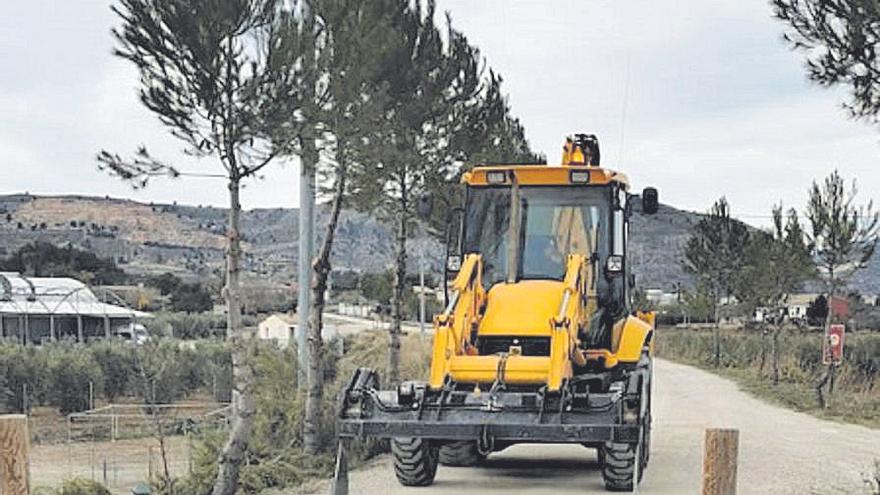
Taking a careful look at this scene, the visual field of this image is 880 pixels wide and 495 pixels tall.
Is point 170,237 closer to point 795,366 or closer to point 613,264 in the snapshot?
point 795,366

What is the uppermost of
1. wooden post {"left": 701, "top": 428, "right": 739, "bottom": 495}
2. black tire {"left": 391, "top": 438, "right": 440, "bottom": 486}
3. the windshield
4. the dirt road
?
the windshield

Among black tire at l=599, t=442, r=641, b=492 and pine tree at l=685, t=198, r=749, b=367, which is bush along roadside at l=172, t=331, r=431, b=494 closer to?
black tire at l=599, t=442, r=641, b=492

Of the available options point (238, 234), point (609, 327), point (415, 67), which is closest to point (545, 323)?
point (609, 327)

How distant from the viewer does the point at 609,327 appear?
14648 millimetres

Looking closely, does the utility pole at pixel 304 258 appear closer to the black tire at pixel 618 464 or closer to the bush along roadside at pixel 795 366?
the black tire at pixel 618 464

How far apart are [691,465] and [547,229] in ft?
12.3

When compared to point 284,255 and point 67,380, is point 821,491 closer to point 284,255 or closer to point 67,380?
point 67,380

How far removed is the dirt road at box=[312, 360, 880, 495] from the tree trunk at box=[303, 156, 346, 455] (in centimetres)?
114

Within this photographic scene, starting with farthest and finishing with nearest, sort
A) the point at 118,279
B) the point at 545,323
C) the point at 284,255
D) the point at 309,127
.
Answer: the point at 284,255
the point at 118,279
the point at 309,127
the point at 545,323

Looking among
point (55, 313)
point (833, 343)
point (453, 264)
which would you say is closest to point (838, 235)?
point (833, 343)

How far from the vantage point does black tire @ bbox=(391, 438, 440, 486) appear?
1355 centimetres

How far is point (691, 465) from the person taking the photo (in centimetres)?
1591

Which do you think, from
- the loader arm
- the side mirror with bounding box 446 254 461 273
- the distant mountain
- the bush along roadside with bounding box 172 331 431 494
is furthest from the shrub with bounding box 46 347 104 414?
the distant mountain

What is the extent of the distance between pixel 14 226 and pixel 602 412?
93.1 m
